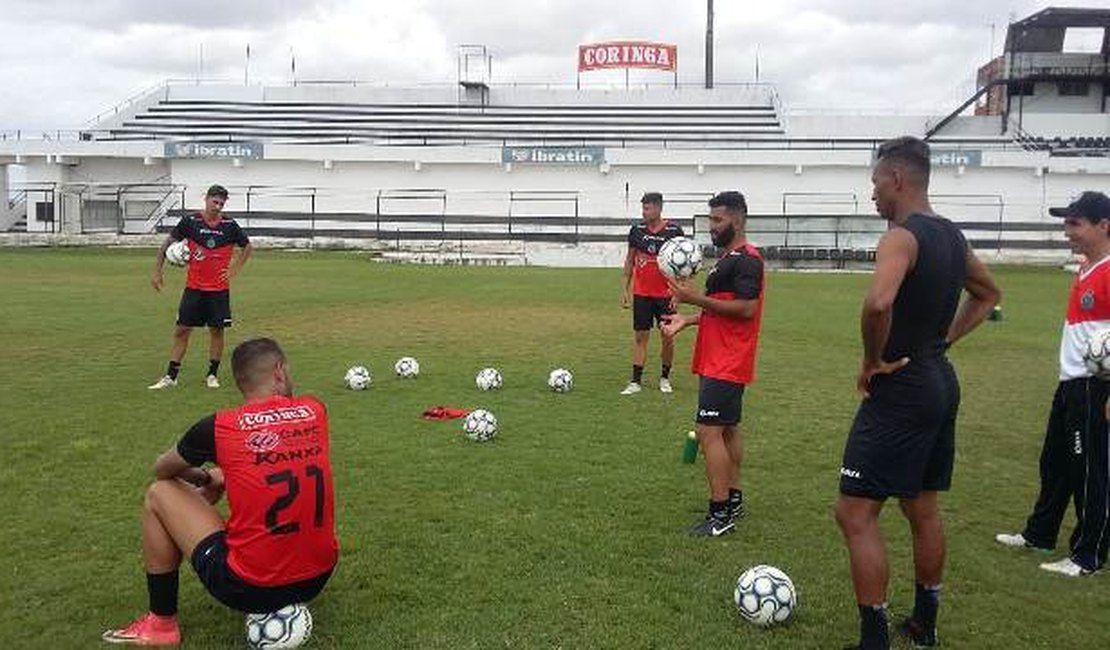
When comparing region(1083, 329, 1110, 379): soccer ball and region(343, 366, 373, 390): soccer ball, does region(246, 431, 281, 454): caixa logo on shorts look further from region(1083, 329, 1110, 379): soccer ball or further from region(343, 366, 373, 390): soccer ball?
region(343, 366, 373, 390): soccer ball

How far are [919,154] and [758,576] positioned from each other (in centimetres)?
217

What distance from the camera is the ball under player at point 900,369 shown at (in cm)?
407

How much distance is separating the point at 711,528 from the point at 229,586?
3.06 m

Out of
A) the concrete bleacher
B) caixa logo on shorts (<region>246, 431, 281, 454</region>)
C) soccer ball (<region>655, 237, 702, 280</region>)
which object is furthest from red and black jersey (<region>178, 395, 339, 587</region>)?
the concrete bleacher

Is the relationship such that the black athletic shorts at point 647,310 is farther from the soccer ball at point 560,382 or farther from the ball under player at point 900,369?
the ball under player at point 900,369

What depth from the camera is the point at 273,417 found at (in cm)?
415

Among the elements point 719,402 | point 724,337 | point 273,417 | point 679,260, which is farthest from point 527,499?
point 273,417

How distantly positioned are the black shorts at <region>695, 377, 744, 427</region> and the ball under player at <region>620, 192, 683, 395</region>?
182 inches

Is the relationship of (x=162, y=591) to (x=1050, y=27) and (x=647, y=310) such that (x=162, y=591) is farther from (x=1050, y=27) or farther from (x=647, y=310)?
(x=1050, y=27)

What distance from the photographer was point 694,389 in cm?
1138

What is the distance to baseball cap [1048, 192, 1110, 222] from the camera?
5.44 m

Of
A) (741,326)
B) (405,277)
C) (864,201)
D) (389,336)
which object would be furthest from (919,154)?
(864,201)

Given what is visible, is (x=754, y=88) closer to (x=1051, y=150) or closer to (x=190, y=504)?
(x=1051, y=150)

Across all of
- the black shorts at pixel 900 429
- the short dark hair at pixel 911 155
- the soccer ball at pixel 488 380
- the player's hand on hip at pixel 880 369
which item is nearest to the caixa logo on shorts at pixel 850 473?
the black shorts at pixel 900 429
